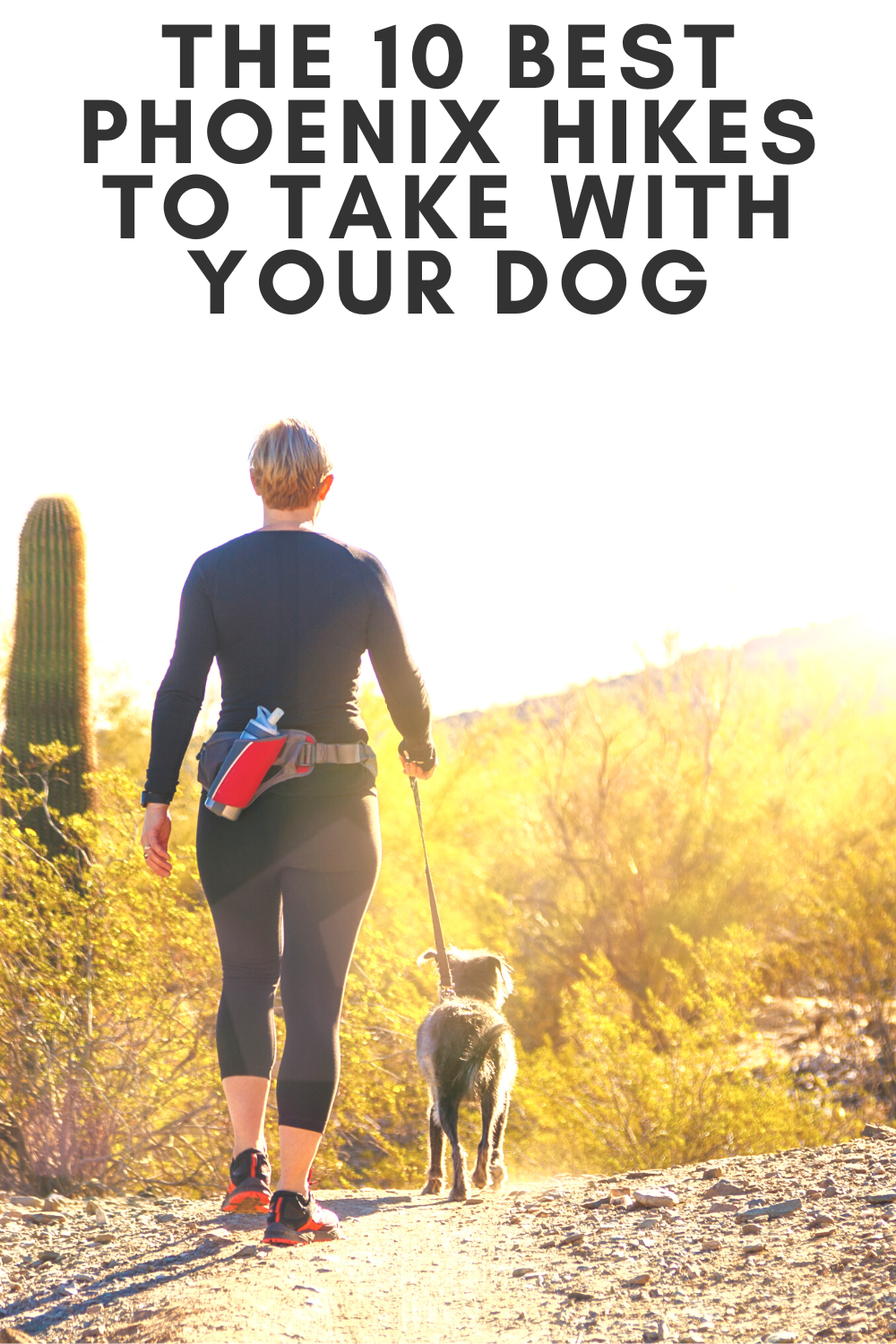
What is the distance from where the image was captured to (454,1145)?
14.9 ft

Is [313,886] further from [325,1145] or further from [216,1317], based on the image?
[325,1145]

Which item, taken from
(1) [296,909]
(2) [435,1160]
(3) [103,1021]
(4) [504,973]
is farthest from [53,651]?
(1) [296,909]

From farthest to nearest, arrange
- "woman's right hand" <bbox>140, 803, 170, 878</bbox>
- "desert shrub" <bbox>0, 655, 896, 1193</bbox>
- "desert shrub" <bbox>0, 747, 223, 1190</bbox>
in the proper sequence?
"desert shrub" <bbox>0, 655, 896, 1193</bbox> → "desert shrub" <bbox>0, 747, 223, 1190</bbox> → "woman's right hand" <bbox>140, 803, 170, 878</bbox>

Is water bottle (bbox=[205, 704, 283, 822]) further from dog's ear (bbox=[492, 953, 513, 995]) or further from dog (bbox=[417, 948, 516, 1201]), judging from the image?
dog's ear (bbox=[492, 953, 513, 995])

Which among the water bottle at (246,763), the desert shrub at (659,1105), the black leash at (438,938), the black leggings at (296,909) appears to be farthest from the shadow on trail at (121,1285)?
the desert shrub at (659,1105)

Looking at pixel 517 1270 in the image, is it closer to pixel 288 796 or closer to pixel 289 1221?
pixel 289 1221

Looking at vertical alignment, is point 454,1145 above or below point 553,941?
above

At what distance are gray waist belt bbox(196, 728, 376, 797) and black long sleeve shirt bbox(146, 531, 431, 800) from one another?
35mm

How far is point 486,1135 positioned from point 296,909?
2253mm

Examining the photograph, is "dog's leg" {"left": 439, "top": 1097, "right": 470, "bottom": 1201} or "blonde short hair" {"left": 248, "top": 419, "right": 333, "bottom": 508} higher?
"blonde short hair" {"left": 248, "top": 419, "right": 333, "bottom": 508}

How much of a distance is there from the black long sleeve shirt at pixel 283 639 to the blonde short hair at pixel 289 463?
0.10 m

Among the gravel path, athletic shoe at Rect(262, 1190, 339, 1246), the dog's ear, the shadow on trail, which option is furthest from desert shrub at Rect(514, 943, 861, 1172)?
athletic shoe at Rect(262, 1190, 339, 1246)

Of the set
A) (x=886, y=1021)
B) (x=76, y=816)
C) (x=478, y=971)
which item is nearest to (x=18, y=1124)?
(x=76, y=816)

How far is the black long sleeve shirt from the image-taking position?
10.0 ft
